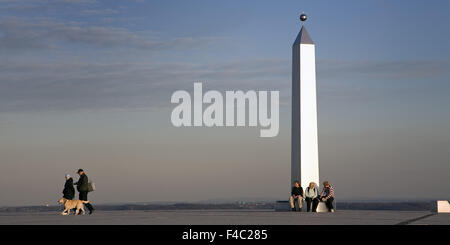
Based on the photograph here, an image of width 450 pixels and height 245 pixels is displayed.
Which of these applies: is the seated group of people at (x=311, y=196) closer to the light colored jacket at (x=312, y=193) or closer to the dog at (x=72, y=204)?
the light colored jacket at (x=312, y=193)

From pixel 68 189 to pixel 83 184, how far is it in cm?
60

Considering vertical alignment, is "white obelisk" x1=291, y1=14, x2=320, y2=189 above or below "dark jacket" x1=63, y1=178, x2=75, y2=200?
above

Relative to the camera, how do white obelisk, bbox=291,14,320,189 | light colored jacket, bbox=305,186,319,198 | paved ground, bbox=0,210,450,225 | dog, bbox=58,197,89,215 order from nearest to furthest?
paved ground, bbox=0,210,450,225, dog, bbox=58,197,89,215, light colored jacket, bbox=305,186,319,198, white obelisk, bbox=291,14,320,189

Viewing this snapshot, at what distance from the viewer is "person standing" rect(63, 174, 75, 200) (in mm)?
28797

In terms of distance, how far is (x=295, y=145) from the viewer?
34.7 m

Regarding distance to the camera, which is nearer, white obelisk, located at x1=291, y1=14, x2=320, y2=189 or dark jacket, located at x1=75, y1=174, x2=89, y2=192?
dark jacket, located at x1=75, y1=174, x2=89, y2=192

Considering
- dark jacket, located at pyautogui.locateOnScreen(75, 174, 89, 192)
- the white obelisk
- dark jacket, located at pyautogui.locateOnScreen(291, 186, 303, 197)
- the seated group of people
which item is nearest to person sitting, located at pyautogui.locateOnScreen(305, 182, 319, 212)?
the seated group of people

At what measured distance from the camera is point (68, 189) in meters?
28.8

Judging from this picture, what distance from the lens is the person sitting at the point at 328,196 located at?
103 ft

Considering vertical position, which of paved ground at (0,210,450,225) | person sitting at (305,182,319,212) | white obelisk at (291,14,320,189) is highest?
white obelisk at (291,14,320,189)

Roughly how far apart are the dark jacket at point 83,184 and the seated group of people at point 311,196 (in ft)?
31.2

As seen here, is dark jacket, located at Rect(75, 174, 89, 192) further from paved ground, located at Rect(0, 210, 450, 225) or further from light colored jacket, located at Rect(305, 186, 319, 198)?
light colored jacket, located at Rect(305, 186, 319, 198)
